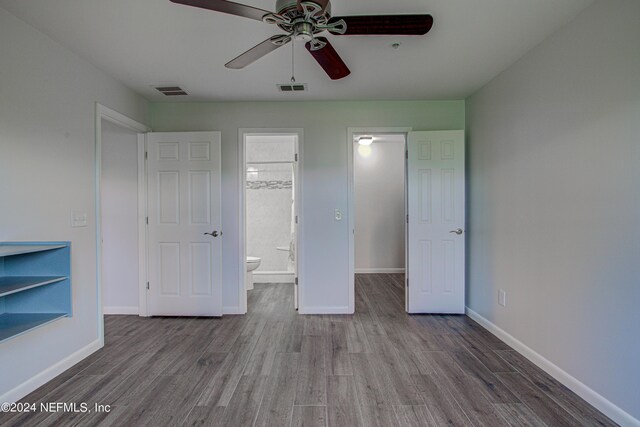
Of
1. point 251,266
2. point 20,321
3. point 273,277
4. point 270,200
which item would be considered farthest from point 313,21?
point 273,277

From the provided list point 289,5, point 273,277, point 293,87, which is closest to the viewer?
point 289,5

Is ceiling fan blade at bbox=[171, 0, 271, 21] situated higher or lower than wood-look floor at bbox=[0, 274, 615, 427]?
higher

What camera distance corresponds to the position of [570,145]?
204cm

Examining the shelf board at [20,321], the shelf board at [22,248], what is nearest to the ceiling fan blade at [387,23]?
the shelf board at [22,248]

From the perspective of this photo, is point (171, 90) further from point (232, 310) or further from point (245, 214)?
point (232, 310)

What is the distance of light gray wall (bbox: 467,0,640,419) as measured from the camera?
5.48 feet

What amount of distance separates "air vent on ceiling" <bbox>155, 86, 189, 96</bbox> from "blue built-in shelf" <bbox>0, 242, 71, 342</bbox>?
1.80 meters

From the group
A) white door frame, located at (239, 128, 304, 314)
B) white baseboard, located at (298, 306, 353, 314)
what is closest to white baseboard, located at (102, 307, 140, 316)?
white door frame, located at (239, 128, 304, 314)

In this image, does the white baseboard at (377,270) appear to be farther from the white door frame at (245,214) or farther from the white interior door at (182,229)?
the white interior door at (182,229)

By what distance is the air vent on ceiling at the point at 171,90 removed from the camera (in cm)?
306

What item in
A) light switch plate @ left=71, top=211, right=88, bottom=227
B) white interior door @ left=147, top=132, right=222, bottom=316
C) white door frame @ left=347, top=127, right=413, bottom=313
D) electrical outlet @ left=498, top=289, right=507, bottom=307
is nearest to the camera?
light switch plate @ left=71, top=211, right=88, bottom=227

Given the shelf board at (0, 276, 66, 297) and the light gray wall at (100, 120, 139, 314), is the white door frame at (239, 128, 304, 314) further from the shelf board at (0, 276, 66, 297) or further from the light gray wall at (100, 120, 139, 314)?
the shelf board at (0, 276, 66, 297)

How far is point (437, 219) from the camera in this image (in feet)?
11.2

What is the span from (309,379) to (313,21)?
7.31 ft
